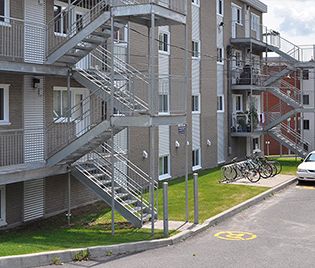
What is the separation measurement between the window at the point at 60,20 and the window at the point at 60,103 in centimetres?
202

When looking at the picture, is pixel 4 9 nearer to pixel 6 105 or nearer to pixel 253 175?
pixel 6 105

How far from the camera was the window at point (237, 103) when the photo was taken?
36.5 metres

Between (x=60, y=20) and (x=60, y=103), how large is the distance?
2811 mm

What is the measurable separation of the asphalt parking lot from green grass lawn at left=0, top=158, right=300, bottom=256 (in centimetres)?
95

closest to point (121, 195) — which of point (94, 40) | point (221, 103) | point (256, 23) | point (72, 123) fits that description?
point (72, 123)

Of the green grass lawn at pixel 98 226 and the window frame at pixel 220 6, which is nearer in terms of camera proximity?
the green grass lawn at pixel 98 226

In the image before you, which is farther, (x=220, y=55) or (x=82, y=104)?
(x=220, y=55)

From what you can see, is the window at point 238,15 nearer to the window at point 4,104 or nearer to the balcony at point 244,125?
the balcony at point 244,125

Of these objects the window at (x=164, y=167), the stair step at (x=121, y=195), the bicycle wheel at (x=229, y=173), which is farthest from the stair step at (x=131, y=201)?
the bicycle wheel at (x=229, y=173)

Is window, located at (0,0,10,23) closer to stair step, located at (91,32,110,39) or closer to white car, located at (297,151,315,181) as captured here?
stair step, located at (91,32,110,39)

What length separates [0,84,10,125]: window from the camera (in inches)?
648

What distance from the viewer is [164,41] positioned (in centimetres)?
2642

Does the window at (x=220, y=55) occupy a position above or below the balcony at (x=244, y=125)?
above

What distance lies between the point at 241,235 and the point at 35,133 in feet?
23.2
